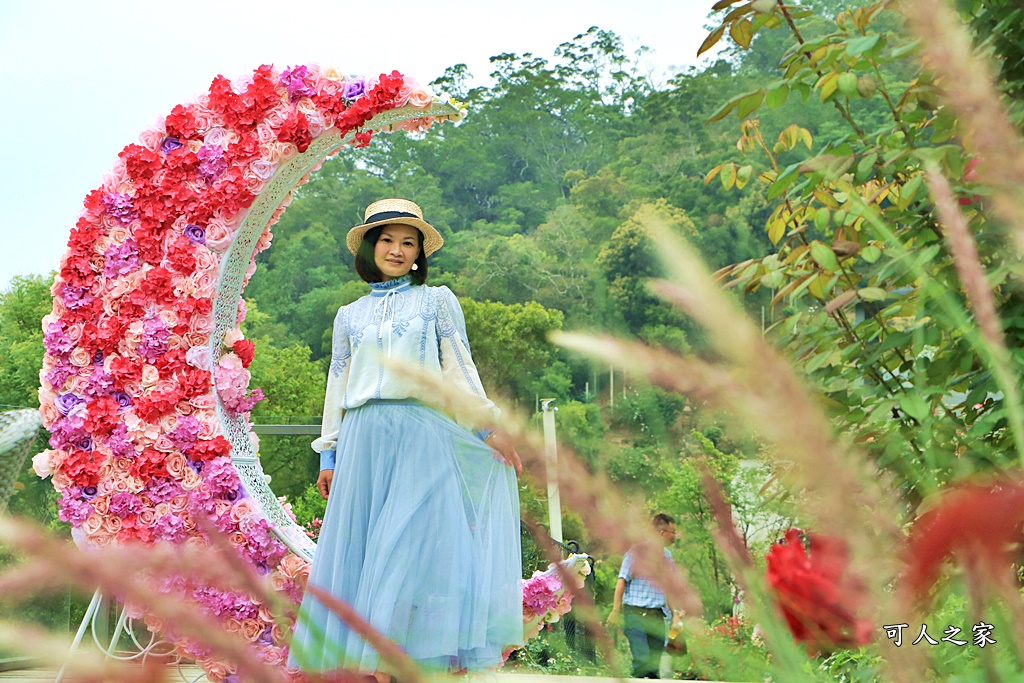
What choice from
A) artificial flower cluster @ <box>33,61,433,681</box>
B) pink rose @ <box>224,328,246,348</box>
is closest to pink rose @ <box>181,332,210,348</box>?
artificial flower cluster @ <box>33,61,433,681</box>

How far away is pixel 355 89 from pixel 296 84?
0.69ft

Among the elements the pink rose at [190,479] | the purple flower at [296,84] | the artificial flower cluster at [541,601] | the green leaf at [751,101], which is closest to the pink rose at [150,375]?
the pink rose at [190,479]

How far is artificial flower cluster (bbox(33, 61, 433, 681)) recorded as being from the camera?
3438 mm

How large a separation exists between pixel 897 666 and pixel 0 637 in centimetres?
25

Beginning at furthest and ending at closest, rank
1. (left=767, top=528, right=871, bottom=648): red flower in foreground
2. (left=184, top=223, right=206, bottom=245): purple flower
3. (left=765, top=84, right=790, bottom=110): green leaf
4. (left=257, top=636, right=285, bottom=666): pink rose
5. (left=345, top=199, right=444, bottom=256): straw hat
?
(left=184, top=223, right=206, bottom=245): purple flower → (left=257, top=636, right=285, bottom=666): pink rose → (left=345, top=199, right=444, bottom=256): straw hat → (left=765, top=84, right=790, bottom=110): green leaf → (left=767, top=528, right=871, bottom=648): red flower in foreground

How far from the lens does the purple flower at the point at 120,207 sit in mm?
A: 3605

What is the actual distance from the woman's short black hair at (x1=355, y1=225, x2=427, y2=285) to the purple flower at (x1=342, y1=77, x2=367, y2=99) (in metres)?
0.67

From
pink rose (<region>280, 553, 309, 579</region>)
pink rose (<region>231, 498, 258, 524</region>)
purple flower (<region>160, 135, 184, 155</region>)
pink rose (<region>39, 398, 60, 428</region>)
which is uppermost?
purple flower (<region>160, 135, 184, 155</region>)

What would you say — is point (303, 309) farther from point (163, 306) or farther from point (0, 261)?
point (163, 306)

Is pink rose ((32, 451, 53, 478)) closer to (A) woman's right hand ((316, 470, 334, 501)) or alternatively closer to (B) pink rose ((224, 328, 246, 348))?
(B) pink rose ((224, 328, 246, 348))

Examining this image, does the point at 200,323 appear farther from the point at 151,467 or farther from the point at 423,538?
the point at 423,538

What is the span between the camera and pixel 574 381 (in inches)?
709

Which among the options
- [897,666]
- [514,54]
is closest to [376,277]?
[897,666]

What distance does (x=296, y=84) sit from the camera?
11.8 ft
